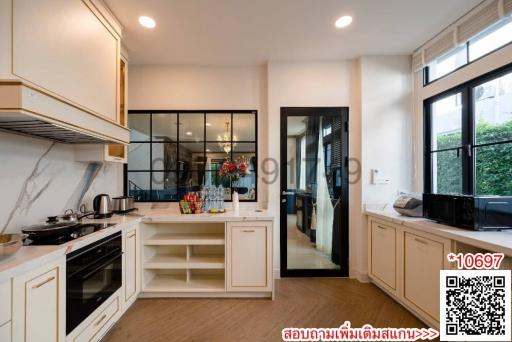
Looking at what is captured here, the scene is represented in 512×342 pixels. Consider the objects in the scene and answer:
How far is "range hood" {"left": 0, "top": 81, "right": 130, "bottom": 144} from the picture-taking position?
115cm

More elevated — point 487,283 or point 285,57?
point 285,57

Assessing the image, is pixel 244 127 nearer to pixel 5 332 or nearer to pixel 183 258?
pixel 183 258

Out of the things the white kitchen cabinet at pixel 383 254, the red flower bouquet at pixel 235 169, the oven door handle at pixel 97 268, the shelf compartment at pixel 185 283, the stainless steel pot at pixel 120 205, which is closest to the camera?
the oven door handle at pixel 97 268

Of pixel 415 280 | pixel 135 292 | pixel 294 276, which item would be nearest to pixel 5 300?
pixel 135 292

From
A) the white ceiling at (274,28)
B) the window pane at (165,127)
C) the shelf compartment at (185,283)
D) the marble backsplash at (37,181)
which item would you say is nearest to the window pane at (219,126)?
the window pane at (165,127)

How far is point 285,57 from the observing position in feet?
9.38

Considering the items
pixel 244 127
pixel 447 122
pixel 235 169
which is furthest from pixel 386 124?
pixel 235 169

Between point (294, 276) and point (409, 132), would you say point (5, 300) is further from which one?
point (409, 132)

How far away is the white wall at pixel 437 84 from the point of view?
1.94 m

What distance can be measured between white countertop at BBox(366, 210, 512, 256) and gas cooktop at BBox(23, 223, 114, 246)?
2.65 meters

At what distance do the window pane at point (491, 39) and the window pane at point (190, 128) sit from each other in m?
2.99

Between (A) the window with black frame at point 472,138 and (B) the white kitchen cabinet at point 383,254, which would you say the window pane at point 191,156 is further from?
(A) the window with black frame at point 472,138

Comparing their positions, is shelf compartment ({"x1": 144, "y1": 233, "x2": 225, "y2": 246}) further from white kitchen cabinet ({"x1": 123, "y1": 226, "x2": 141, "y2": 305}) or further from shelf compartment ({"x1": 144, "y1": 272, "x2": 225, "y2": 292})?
shelf compartment ({"x1": 144, "y1": 272, "x2": 225, "y2": 292})

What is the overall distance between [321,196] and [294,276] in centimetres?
109
